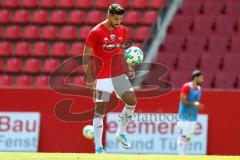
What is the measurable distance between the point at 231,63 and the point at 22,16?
629 cm

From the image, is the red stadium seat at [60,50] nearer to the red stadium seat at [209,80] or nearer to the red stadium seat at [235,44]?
the red stadium seat at [209,80]

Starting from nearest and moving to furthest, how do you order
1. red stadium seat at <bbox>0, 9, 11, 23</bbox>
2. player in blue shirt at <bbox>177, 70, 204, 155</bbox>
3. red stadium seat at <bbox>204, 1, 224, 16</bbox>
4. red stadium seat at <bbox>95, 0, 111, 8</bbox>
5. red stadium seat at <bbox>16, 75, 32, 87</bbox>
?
1. player in blue shirt at <bbox>177, 70, 204, 155</bbox>
2. red stadium seat at <bbox>16, 75, 32, 87</bbox>
3. red stadium seat at <bbox>204, 1, 224, 16</bbox>
4. red stadium seat at <bbox>95, 0, 111, 8</bbox>
5. red stadium seat at <bbox>0, 9, 11, 23</bbox>

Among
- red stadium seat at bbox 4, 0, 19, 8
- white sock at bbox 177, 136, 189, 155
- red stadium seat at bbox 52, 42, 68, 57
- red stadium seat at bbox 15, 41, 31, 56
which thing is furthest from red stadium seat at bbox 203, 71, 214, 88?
red stadium seat at bbox 4, 0, 19, 8

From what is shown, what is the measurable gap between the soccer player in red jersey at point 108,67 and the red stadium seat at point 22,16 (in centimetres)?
1098

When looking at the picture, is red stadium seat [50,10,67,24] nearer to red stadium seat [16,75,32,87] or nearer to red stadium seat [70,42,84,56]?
red stadium seat [70,42,84,56]

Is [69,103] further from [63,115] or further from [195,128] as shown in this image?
[195,128]

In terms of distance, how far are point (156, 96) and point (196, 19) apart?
4.21m

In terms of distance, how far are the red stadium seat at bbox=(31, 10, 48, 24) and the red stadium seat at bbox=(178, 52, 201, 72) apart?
433 centimetres

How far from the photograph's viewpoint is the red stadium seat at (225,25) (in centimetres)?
2053

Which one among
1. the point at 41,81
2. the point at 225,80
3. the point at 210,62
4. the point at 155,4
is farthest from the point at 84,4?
the point at 225,80

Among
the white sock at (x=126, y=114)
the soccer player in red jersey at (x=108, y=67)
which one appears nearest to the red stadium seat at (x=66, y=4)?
the soccer player in red jersey at (x=108, y=67)

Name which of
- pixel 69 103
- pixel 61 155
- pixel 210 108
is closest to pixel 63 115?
pixel 69 103

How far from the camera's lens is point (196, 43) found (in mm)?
20438

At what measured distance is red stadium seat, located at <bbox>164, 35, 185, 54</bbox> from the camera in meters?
20.5
